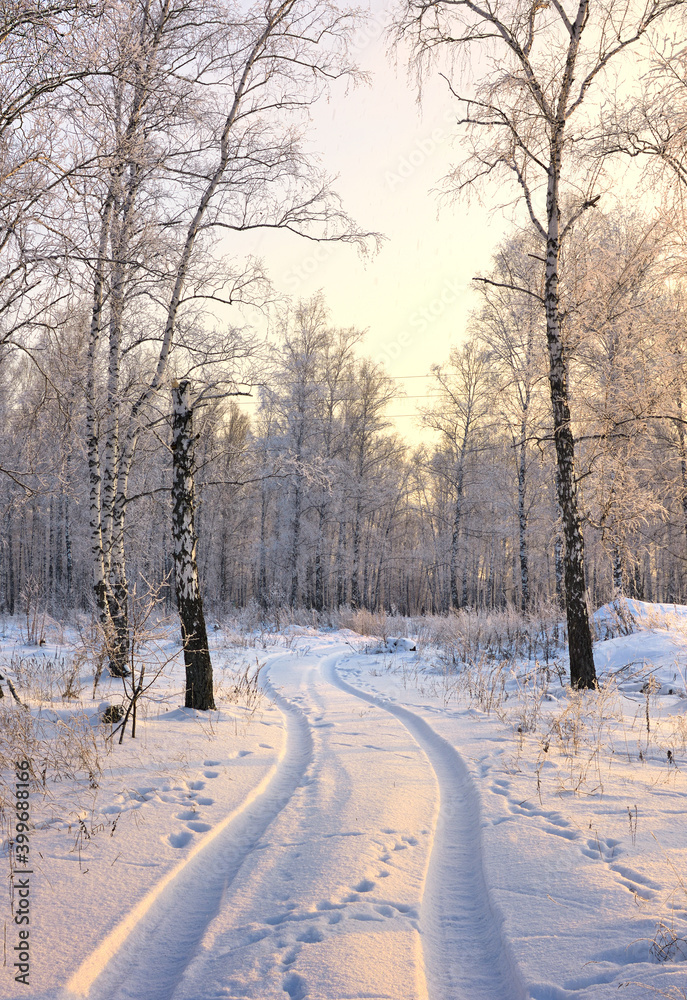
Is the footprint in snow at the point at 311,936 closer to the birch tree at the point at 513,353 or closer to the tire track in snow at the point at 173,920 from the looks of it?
the tire track in snow at the point at 173,920

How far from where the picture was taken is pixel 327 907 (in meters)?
3.00

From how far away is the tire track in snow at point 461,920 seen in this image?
247 cm

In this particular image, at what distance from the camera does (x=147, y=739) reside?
19.3ft

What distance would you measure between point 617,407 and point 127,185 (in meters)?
9.93

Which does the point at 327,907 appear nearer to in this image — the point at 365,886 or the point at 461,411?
the point at 365,886

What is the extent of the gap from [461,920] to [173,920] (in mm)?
1521

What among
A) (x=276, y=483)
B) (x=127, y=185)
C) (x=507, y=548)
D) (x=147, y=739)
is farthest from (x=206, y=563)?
(x=147, y=739)

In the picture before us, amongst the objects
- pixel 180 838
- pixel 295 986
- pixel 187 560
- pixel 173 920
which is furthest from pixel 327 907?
pixel 187 560

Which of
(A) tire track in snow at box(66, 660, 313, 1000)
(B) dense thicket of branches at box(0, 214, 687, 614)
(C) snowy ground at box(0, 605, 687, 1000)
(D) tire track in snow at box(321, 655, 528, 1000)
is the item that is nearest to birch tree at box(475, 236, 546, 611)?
(B) dense thicket of branches at box(0, 214, 687, 614)

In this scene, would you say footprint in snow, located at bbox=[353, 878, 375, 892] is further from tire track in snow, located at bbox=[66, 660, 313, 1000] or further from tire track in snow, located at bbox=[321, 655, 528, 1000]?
tire track in snow, located at bbox=[66, 660, 313, 1000]

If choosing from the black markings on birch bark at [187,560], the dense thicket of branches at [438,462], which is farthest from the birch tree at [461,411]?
the black markings on birch bark at [187,560]

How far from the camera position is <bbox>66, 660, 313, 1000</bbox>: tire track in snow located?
2.48m

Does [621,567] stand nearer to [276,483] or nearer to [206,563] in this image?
[276,483]

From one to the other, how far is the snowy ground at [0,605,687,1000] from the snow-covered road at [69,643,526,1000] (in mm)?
12
